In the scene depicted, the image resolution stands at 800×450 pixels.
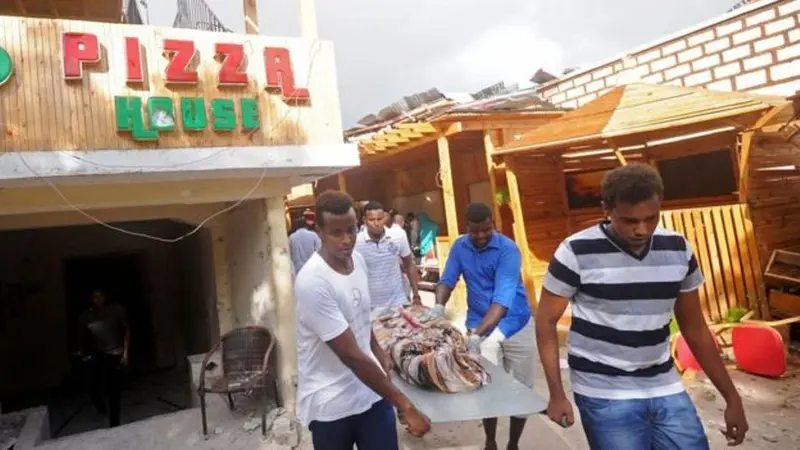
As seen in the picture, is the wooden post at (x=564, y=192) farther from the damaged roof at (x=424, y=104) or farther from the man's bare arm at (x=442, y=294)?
the man's bare arm at (x=442, y=294)

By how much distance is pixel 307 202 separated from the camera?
1210 cm

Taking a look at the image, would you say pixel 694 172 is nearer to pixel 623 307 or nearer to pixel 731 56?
pixel 731 56

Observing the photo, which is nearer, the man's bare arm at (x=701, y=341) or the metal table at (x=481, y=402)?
the man's bare arm at (x=701, y=341)

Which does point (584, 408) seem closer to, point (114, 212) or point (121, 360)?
point (114, 212)

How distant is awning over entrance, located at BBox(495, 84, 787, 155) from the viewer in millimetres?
5512

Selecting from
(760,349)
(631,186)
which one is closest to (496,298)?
(631,186)

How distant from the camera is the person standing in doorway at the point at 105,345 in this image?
623 cm

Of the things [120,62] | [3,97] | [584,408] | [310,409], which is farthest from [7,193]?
[584,408]

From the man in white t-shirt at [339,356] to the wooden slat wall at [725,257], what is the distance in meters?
5.32

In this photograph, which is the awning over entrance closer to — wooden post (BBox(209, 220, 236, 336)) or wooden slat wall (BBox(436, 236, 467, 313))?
wooden slat wall (BBox(436, 236, 467, 313))

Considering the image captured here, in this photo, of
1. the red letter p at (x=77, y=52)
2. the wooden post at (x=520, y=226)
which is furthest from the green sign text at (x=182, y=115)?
the wooden post at (x=520, y=226)

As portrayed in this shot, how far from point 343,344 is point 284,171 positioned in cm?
344

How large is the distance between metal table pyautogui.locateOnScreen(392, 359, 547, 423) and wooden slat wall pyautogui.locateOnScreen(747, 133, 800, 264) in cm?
501

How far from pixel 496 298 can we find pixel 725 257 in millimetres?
4282
